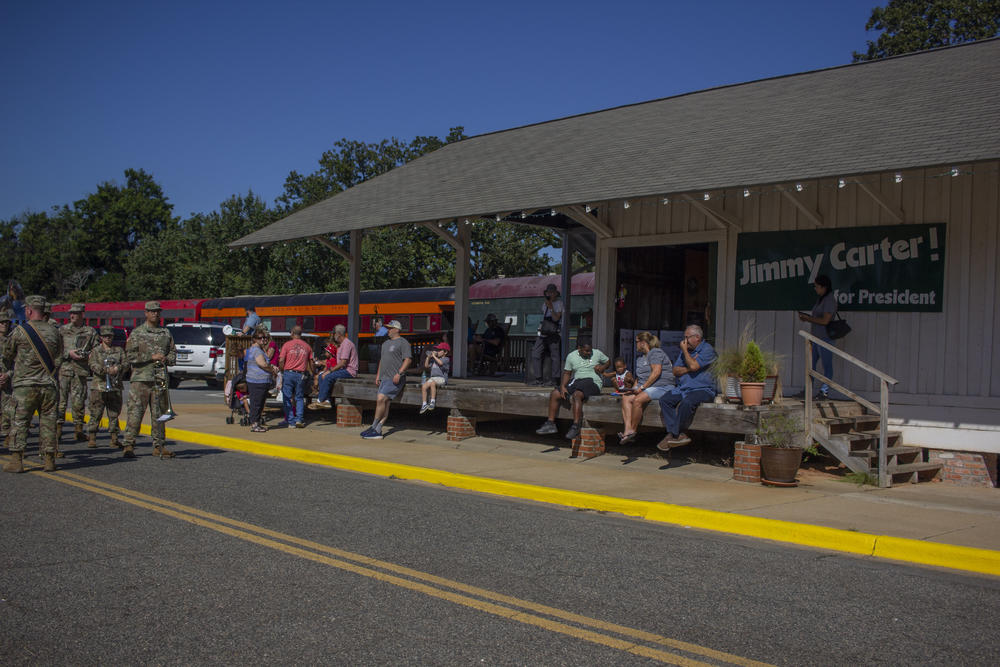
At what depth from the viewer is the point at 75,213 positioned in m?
88.9

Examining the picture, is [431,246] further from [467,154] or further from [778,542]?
[778,542]

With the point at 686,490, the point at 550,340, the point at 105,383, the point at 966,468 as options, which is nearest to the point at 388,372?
the point at 550,340

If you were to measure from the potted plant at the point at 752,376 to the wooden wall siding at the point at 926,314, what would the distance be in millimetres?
2198

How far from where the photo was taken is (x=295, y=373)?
48.0ft

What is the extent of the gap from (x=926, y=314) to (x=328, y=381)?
983 centimetres

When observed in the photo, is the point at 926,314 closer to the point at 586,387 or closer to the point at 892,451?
the point at 892,451

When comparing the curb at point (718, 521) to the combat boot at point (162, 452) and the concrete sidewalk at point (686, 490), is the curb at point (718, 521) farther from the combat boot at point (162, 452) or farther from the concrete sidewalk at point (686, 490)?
the combat boot at point (162, 452)

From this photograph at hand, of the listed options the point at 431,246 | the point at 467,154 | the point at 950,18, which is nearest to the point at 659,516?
the point at 467,154

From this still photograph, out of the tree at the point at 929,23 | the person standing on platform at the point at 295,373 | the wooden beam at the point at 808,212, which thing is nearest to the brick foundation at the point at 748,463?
the wooden beam at the point at 808,212

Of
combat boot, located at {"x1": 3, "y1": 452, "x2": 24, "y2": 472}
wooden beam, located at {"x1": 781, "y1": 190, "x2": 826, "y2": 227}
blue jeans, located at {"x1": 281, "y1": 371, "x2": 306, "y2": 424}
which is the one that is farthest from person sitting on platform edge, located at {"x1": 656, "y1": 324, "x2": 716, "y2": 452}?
combat boot, located at {"x1": 3, "y1": 452, "x2": 24, "y2": 472}

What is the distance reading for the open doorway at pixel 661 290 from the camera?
14.9 m

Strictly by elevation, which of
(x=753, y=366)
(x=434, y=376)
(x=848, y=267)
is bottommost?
(x=434, y=376)

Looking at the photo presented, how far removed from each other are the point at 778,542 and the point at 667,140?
8697 millimetres

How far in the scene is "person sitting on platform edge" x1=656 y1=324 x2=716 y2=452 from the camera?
10.3 m
